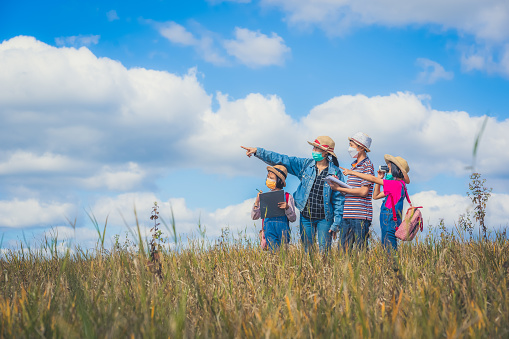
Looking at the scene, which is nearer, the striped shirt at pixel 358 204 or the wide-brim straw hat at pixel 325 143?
the striped shirt at pixel 358 204

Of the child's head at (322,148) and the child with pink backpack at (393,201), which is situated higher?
the child's head at (322,148)

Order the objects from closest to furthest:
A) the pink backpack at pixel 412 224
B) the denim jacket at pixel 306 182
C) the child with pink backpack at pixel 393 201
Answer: the pink backpack at pixel 412 224
the child with pink backpack at pixel 393 201
the denim jacket at pixel 306 182

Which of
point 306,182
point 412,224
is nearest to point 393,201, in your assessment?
point 412,224

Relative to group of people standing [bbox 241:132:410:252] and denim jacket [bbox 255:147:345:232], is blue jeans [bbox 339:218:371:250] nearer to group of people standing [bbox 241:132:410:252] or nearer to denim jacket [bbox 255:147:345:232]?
group of people standing [bbox 241:132:410:252]

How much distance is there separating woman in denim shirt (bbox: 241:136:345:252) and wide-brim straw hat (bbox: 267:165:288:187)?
235 millimetres

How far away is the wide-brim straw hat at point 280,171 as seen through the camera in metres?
7.23

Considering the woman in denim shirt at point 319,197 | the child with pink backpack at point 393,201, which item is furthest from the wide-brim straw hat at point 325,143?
the child with pink backpack at point 393,201

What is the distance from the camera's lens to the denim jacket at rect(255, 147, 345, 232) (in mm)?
6879

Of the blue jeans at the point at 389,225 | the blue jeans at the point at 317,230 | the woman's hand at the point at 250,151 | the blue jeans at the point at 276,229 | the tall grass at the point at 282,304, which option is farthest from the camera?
the woman's hand at the point at 250,151

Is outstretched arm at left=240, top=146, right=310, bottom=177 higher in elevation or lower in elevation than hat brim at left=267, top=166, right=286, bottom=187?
higher

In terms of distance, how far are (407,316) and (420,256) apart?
8.80 ft

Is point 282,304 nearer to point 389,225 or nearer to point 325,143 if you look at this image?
point 389,225

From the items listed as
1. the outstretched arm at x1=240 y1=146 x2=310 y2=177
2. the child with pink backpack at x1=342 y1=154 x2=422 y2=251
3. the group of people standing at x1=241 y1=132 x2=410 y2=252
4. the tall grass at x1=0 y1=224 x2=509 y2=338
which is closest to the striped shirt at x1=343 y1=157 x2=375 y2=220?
the group of people standing at x1=241 y1=132 x2=410 y2=252

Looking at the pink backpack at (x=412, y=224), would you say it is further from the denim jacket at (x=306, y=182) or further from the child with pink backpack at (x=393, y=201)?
the denim jacket at (x=306, y=182)
